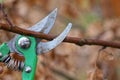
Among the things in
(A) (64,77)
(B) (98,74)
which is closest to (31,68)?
(B) (98,74)

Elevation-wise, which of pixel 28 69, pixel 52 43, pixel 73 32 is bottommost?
pixel 28 69

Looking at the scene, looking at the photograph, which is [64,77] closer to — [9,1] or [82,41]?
[9,1]

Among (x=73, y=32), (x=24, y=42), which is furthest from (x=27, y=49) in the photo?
(x=73, y=32)

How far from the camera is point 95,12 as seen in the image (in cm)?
417

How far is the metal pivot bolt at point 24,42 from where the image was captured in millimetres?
1954

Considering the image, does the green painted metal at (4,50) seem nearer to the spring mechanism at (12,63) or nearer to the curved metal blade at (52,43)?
the spring mechanism at (12,63)

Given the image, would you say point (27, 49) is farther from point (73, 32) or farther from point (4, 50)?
point (73, 32)

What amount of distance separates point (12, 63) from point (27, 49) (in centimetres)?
9

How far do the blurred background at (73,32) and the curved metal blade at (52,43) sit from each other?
214 millimetres

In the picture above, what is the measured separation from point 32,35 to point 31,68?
0.13 metres

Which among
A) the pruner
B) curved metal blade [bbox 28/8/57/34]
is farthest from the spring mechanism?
curved metal blade [bbox 28/8/57/34]

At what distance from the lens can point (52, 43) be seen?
1899mm

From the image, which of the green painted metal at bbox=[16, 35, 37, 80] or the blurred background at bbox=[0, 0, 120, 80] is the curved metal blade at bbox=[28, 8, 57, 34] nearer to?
the green painted metal at bbox=[16, 35, 37, 80]

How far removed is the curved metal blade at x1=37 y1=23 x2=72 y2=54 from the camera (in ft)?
6.09
